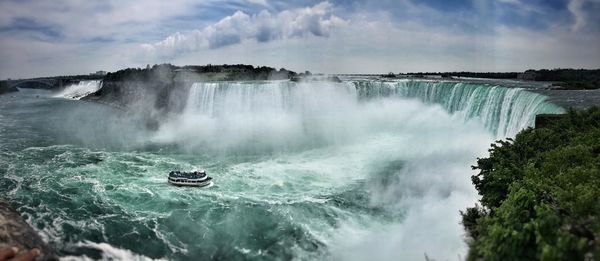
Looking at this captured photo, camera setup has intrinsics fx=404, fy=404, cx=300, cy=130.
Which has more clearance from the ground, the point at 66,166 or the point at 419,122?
the point at 419,122

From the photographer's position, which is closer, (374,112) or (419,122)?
(419,122)

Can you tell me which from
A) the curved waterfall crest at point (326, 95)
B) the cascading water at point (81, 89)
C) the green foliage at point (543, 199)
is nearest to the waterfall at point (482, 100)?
the curved waterfall crest at point (326, 95)

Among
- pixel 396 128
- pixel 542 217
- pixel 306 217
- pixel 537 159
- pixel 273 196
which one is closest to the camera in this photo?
pixel 542 217

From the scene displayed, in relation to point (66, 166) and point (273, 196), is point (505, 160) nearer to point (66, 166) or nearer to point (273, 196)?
point (273, 196)

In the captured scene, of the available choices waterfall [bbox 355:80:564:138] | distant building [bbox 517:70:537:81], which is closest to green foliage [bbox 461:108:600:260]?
waterfall [bbox 355:80:564:138]

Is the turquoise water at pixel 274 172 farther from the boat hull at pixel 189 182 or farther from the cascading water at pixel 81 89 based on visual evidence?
the cascading water at pixel 81 89

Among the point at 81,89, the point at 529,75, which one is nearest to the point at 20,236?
the point at 529,75

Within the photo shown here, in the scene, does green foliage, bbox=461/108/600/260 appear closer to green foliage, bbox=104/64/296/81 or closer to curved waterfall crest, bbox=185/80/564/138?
curved waterfall crest, bbox=185/80/564/138

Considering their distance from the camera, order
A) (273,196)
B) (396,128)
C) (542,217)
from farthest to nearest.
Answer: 1. (396,128)
2. (273,196)
3. (542,217)

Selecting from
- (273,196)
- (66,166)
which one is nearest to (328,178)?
(273,196)
